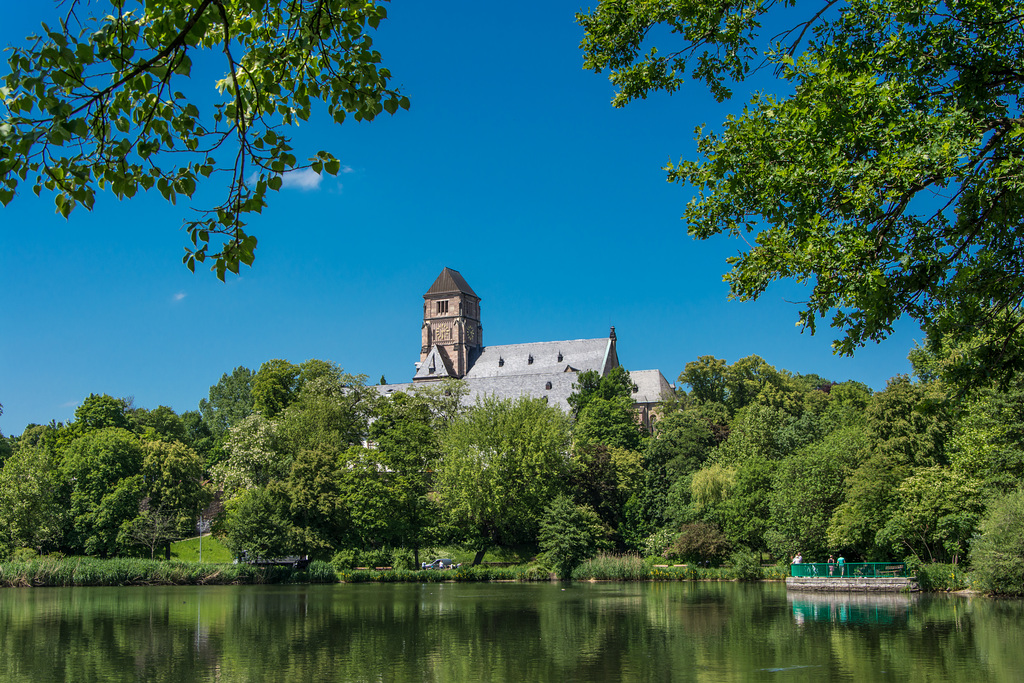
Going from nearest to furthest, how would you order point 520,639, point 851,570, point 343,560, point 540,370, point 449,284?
point 520,639
point 851,570
point 343,560
point 540,370
point 449,284

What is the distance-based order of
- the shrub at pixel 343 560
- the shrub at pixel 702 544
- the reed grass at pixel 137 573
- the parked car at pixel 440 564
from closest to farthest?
the reed grass at pixel 137 573, the shrub at pixel 702 544, the shrub at pixel 343 560, the parked car at pixel 440 564

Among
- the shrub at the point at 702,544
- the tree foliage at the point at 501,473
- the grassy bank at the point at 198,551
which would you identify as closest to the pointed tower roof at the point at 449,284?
the grassy bank at the point at 198,551

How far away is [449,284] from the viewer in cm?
11181

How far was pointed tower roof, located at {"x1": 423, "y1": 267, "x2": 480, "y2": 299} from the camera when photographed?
364 feet

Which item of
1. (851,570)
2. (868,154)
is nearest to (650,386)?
(851,570)

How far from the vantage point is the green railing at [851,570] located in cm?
3164

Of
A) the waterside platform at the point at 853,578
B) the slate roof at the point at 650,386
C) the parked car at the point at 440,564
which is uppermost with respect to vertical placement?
the slate roof at the point at 650,386

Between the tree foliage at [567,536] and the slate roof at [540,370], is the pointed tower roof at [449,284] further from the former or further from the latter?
the tree foliage at [567,536]

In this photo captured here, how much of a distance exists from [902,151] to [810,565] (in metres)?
28.4

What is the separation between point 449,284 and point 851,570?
83.0 metres

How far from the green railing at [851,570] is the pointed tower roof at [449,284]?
7960 cm

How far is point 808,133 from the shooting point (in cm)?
898

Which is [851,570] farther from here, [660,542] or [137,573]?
[137,573]

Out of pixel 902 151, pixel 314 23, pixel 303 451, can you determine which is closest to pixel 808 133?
pixel 902 151
